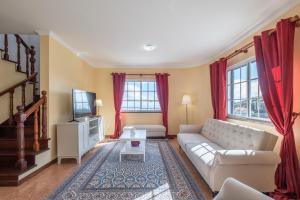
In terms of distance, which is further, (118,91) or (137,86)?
(137,86)

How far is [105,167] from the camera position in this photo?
11.9 feet

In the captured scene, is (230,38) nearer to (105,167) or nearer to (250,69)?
(250,69)

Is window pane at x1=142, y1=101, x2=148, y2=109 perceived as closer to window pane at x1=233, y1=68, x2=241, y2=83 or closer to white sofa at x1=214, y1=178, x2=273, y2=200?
window pane at x1=233, y1=68, x2=241, y2=83

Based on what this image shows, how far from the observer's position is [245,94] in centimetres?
406

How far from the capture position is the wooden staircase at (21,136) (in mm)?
2996

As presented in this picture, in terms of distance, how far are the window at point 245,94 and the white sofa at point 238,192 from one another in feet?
7.53

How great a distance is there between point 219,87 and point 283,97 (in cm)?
222

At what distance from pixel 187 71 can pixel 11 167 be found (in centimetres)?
545

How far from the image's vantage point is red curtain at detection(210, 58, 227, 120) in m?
4.56

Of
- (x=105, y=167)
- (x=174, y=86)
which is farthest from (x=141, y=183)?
(x=174, y=86)

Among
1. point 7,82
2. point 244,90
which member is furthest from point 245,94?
point 7,82

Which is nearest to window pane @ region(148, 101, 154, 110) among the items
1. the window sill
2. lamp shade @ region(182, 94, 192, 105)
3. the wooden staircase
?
lamp shade @ region(182, 94, 192, 105)

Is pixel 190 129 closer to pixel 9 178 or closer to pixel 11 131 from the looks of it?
pixel 9 178

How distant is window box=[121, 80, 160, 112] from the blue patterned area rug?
2810mm
